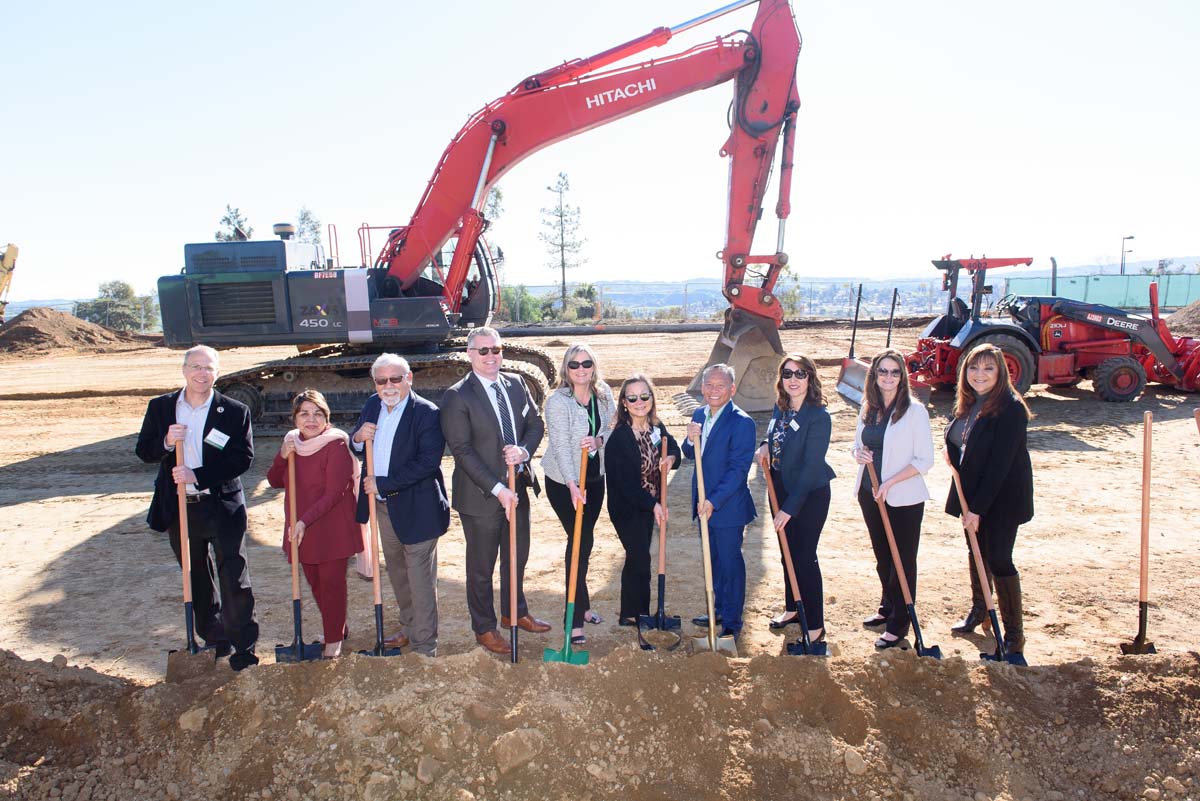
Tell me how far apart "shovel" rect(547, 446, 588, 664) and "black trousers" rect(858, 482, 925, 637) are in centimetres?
162

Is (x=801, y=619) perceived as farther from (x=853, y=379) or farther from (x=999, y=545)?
(x=853, y=379)

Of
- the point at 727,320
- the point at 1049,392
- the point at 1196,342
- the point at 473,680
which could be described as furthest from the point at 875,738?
the point at 1196,342

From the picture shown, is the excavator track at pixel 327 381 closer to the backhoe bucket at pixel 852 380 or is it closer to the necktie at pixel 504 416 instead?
the backhoe bucket at pixel 852 380

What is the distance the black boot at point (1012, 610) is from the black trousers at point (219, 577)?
423cm

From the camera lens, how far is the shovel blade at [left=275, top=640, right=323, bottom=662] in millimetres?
4340

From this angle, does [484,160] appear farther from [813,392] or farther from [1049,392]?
[1049,392]

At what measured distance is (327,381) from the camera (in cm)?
1048

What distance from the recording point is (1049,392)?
41.7 ft

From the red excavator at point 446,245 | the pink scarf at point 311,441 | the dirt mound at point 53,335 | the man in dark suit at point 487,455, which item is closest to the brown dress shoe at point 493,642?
the man in dark suit at point 487,455

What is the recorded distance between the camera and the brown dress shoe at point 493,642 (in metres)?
4.52

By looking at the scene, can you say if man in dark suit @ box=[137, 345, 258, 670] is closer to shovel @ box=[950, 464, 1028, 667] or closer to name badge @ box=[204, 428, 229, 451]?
name badge @ box=[204, 428, 229, 451]

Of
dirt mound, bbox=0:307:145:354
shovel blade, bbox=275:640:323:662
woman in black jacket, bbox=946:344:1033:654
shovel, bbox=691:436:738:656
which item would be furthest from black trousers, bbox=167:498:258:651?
dirt mound, bbox=0:307:145:354

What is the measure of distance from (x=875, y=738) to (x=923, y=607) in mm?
1917

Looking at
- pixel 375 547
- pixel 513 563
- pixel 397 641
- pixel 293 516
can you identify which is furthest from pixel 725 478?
pixel 293 516
